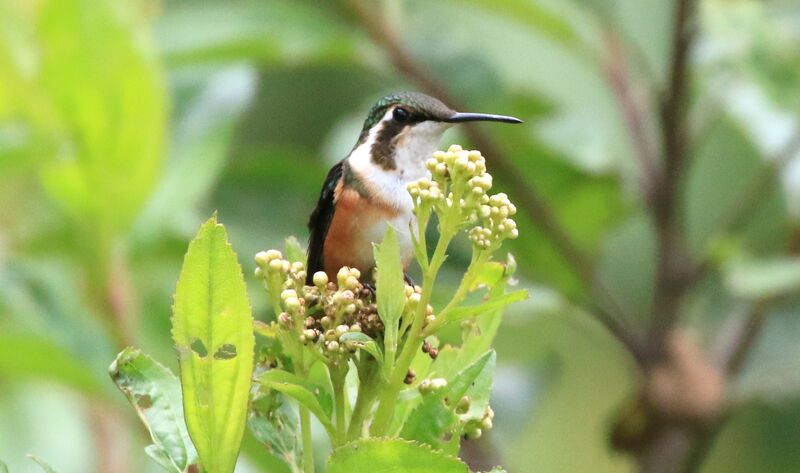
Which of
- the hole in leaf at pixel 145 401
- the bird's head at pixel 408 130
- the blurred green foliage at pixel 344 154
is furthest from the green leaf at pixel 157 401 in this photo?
the blurred green foliage at pixel 344 154

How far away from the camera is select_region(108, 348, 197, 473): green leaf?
177 centimetres

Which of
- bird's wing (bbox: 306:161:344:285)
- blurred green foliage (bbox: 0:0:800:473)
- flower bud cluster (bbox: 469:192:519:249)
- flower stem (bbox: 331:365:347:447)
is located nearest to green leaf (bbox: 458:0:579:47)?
blurred green foliage (bbox: 0:0:800:473)

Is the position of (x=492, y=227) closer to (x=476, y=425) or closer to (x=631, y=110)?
(x=476, y=425)

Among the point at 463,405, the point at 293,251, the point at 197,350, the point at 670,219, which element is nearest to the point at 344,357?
the point at 463,405

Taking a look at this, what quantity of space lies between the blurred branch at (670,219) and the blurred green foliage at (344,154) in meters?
0.08

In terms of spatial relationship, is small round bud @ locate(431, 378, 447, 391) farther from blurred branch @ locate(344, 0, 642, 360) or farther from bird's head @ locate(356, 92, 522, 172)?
blurred branch @ locate(344, 0, 642, 360)

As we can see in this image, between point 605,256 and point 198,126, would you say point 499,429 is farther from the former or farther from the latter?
point 198,126

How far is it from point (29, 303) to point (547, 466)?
8.58 feet

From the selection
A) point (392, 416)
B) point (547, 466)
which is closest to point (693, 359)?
point (547, 466)

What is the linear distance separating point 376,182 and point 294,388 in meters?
0.82

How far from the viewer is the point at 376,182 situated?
241 cm

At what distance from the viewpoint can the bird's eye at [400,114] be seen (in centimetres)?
248

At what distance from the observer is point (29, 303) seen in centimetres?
359

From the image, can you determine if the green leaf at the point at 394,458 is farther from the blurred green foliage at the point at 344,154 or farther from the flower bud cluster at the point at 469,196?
the blurred green foliage at the point at 344,154
